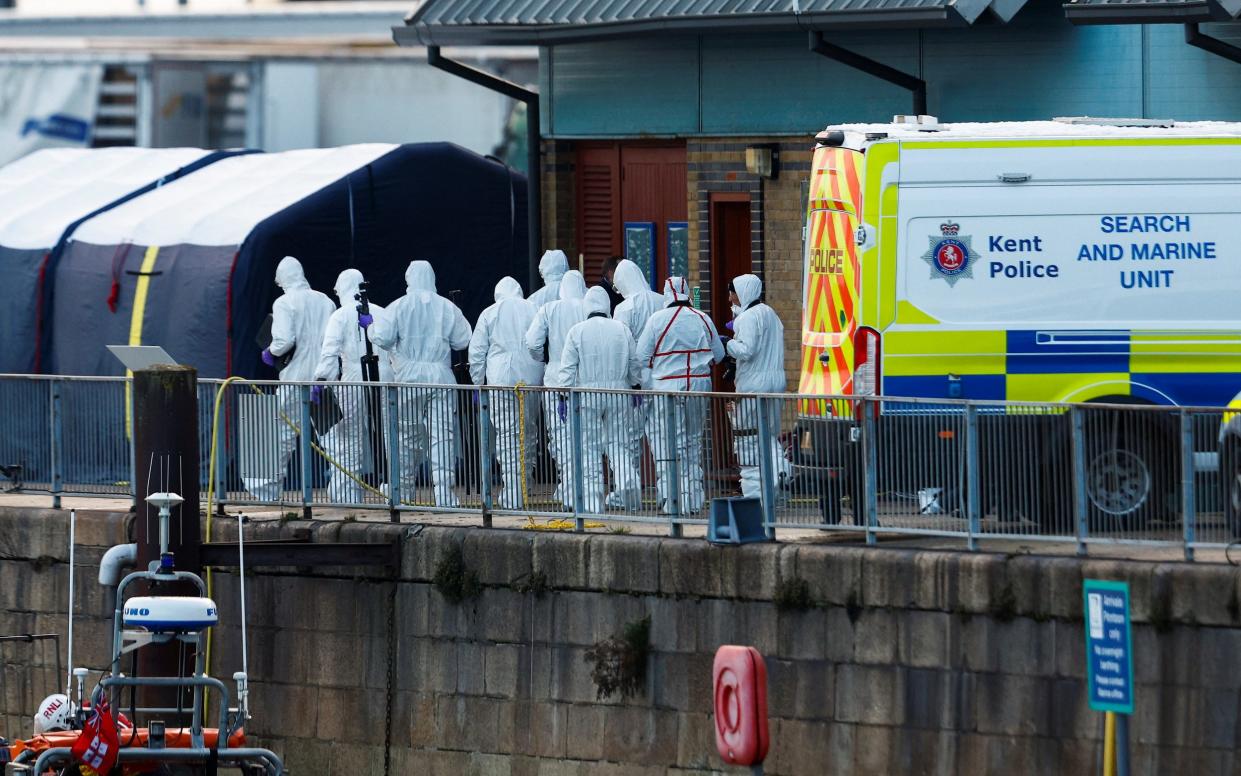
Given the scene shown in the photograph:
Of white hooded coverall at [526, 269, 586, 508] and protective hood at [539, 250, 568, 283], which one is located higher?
protective hood at [539, 250, 568, 283]

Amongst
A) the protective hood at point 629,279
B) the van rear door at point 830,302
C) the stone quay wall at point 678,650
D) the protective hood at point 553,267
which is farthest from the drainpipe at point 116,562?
the van rear door at point 830,302

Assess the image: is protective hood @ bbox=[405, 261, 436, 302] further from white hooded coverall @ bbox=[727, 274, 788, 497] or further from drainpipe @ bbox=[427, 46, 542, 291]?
drainpipe @ bbox=[427, 46, 542, 291]

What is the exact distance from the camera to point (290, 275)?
701 inches

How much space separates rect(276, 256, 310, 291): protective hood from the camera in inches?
701

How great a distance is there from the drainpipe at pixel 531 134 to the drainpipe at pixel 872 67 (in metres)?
3.15

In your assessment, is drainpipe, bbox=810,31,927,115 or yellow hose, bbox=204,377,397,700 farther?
drainpipe, bbox=810,31,927,115

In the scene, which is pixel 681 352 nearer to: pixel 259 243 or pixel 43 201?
pixel 259 243

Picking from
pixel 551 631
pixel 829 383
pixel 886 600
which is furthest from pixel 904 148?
pixel 551 631

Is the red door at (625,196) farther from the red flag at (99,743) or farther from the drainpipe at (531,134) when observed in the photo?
the red flag at (99,743)

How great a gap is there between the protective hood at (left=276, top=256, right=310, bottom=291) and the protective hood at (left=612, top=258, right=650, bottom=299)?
261 cm

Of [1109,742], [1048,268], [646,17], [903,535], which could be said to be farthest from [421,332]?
[1109,742]

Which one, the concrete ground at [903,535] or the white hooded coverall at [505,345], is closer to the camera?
the concrete ground at [903,535]

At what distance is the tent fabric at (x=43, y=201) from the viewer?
67.9 ft

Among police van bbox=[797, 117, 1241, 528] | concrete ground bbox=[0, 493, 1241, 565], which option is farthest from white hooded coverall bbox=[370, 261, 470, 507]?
police van bbox=[797, 117, 1241, 528]
